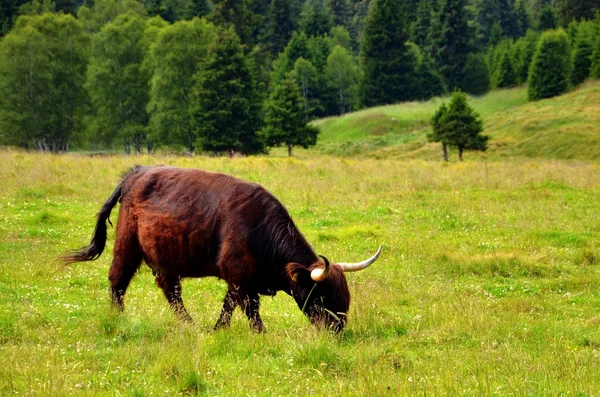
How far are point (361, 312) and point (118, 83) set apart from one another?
5191 centimetres

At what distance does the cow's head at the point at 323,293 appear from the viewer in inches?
282

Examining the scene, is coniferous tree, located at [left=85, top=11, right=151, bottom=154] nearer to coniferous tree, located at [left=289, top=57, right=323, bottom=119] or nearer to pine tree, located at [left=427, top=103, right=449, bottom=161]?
coniferous tree, located at [left=289, top=57, right=323, bottom=119]

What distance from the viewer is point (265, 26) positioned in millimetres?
98312

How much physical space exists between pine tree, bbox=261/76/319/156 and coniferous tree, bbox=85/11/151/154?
40.5 feet

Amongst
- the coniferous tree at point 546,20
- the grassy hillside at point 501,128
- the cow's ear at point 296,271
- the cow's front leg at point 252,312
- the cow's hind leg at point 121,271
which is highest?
the coniferous tree at point 546,20

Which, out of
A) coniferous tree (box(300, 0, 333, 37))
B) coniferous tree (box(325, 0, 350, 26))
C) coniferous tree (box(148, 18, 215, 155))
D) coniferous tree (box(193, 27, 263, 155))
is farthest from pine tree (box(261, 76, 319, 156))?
coniferous tree (box(325, 0, 350, 26))

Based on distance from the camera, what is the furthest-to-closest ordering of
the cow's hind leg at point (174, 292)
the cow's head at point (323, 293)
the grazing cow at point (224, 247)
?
the cow's hind leg at point (174, 292), the grazing cow at point (224, 247), the cow's head at point (323, 293)

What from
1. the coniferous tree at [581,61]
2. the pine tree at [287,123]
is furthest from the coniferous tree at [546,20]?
the pine tree at [287,123]

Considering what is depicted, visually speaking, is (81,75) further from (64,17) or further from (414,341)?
(414,341)

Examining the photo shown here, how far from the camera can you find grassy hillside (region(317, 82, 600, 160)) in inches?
2016

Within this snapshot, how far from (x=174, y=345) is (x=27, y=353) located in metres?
1.36

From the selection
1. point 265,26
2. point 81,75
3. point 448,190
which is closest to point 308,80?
point 265,26

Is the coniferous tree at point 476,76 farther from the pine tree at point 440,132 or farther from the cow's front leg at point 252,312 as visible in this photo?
the cow's front leg at point 252,312

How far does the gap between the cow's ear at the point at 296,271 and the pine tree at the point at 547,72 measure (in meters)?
69.7
